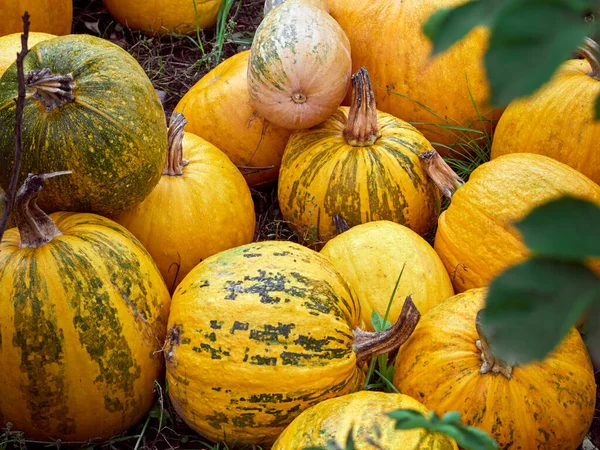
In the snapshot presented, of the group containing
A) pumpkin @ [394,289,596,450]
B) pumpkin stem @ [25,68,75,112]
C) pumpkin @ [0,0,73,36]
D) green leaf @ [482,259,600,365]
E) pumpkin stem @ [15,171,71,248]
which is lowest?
pumpkin @ [394,289,596,450]

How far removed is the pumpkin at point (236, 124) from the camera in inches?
132

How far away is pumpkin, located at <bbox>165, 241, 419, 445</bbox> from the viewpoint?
2.13 meters

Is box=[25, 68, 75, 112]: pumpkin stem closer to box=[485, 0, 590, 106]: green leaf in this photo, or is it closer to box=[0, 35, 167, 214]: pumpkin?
box=[0, 35, 167, 214]: pumpkin

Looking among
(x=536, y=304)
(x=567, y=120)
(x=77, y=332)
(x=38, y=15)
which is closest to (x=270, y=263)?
(x=77, y=332)

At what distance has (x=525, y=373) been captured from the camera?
85.7 inches

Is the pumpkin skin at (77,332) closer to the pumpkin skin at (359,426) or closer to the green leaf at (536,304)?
the pumpkin skin at (359,426)

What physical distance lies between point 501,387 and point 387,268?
60 cm

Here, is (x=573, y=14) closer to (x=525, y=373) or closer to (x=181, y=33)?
(x=525, y=373)

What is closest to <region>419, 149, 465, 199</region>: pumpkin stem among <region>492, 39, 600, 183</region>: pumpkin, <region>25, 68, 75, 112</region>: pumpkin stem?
<region>492, 39, 600, 183</region>: pumpkin

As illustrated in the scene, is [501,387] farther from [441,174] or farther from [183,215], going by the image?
[183,215]

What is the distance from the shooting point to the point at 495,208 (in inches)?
105

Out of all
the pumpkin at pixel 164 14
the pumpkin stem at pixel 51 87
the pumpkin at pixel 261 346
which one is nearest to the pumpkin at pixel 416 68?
the pumpkin at pixel 164 14

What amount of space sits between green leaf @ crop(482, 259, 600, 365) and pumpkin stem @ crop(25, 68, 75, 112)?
1891mm

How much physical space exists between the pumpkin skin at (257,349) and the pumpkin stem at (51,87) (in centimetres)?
69
